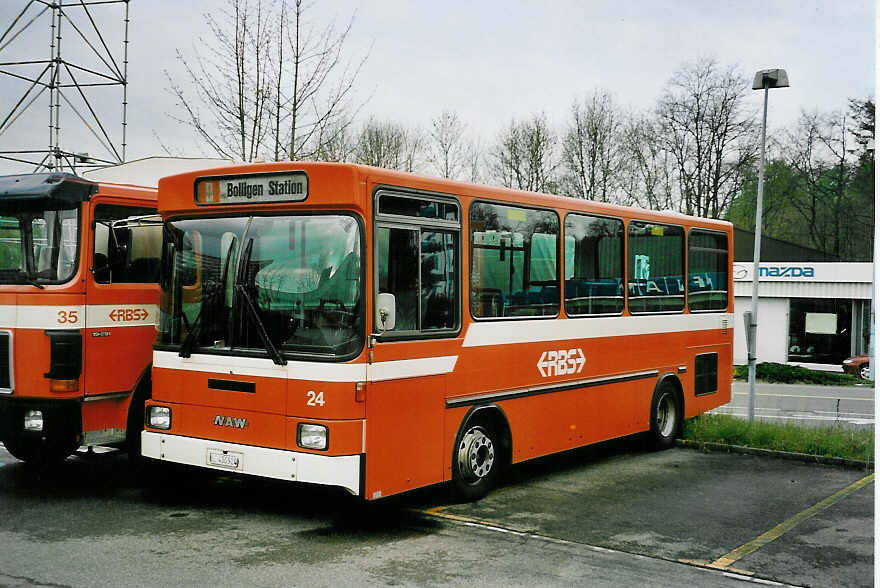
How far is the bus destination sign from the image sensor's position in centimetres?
803

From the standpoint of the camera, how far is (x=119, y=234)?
374 inches

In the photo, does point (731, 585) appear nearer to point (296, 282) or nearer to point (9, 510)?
point (296, 282)

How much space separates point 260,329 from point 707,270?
761cm

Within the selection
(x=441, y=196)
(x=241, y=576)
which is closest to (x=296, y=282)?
(x=441, y=196)

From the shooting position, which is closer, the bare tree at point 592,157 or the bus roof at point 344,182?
the bus roof at point 344,182

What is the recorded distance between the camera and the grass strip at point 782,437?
1223 centimetres

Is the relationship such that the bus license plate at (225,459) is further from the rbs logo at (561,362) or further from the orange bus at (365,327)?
the rbs logo at (561,362)

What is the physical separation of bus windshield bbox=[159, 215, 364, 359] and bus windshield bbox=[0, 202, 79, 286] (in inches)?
41.7

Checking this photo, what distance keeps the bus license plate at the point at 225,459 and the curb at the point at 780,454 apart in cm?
703

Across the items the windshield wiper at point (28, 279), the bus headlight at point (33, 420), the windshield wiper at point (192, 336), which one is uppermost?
the windshield wiper at point (28, 279)

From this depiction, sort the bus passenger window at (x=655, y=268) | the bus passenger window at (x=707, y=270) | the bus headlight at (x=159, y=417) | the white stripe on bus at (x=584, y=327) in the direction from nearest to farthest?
the bus headlight at (x=159, y=417) → the white stripe on bus at (x=584, y=327) → the bus passenger window at (x=655, y=268) → the bus passenger window at (x=707, y=270)

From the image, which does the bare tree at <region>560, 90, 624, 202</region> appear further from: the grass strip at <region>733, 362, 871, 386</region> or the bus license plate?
the bus license plate

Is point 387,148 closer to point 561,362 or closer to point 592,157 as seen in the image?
point 592,157

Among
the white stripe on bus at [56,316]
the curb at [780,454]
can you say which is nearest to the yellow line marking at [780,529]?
the curb at [780,454]
